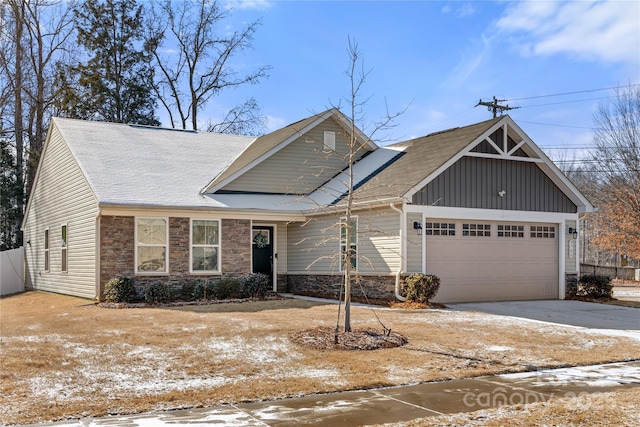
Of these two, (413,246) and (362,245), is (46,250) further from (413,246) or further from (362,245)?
(413,246)

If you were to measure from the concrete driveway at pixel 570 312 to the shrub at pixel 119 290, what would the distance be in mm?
8276

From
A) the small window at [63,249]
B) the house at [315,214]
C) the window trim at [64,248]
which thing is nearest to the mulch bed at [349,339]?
the house at [315,214]

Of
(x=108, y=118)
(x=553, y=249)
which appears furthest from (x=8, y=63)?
(x=553, y=249)

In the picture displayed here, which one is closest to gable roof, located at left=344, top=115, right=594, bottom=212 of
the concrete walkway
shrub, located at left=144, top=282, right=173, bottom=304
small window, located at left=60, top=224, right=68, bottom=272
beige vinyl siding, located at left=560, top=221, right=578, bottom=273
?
beige vinyl siding, located at left=560, top=221, right=578, bottom=273

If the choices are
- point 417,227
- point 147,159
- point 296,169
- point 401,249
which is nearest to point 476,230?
point 417,227

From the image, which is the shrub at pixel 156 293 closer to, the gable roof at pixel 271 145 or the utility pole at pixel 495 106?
the gable roof at pixel 271 145

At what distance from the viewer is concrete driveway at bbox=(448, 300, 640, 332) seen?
44.3 feet

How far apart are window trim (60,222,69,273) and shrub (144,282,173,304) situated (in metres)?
4.59

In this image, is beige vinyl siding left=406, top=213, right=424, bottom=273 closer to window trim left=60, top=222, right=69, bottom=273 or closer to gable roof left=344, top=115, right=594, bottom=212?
gable roof left=344, top=115, right=594, bottom=212

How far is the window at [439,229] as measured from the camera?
53.9ft

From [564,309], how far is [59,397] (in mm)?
12622

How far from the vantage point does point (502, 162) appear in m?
17.5

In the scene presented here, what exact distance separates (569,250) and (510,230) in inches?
88.9

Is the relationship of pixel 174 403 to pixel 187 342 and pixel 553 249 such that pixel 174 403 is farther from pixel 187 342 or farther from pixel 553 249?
pixel 553 249
